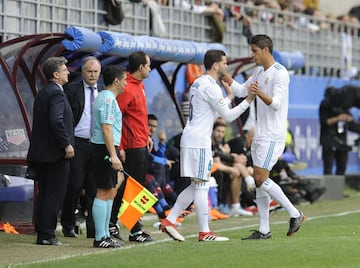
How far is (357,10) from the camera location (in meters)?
32.9

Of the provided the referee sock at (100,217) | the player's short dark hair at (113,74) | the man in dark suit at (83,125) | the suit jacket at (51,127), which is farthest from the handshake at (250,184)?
the referee sock at (100,217)

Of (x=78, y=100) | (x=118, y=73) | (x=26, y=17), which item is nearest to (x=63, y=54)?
(x=26, y=17)

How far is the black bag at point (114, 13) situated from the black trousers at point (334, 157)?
6940 mm

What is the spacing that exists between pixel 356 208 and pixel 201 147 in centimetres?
776

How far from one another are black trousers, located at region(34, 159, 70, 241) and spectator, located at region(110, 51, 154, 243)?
714 millimetres

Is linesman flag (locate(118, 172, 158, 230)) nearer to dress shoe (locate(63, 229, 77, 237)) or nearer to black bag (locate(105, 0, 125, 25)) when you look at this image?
dress shoe (locate(63, 229, 77, 237))

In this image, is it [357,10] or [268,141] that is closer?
[268,141]

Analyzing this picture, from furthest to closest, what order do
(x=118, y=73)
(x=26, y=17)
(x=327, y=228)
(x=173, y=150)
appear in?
(x=173, y=150) < (x=26, y=17) < (x=327, y=228) < (x=118, y=73)

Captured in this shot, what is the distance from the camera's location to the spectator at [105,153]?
13.5 metres

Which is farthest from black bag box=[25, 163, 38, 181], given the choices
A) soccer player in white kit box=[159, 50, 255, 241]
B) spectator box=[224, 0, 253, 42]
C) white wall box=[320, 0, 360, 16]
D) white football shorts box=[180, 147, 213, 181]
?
white wall box=[320, 0, 360, 16]

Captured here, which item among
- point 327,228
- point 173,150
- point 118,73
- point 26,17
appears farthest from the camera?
point 173,150

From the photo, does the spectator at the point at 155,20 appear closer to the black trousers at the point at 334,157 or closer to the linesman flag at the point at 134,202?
the black trousers at the point at 334,157

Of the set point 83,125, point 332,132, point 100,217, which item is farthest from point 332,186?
point 100,217

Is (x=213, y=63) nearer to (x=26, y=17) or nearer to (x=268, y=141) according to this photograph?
(x=268, y=141)
